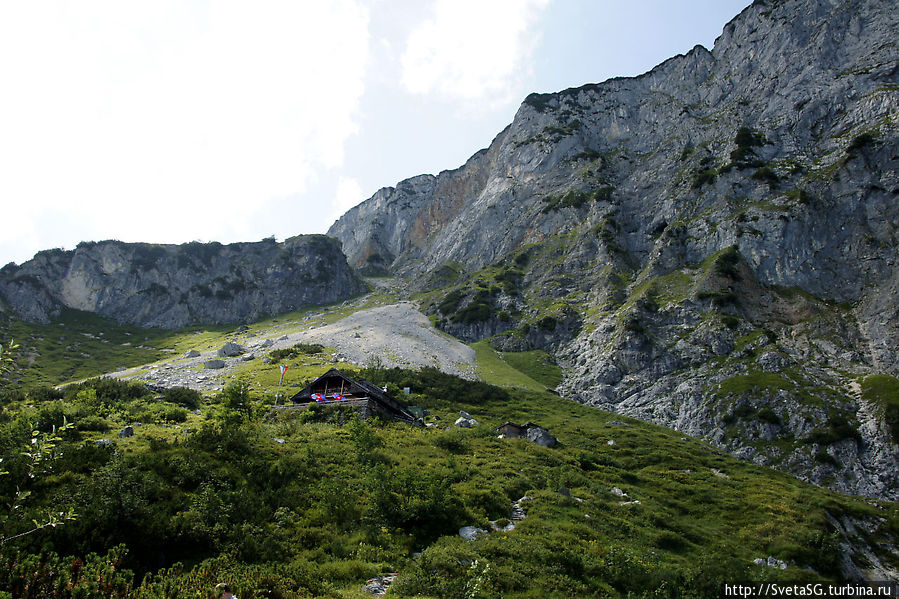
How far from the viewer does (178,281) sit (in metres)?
151

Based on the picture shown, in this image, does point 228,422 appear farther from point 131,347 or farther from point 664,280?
point 131,347

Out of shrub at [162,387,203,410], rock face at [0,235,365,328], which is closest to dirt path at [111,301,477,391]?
shrub at [162,387,203,410]

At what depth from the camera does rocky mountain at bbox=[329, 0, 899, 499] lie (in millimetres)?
63969

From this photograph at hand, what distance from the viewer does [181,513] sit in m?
15.6

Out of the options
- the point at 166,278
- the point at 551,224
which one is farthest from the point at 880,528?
the point at 166,278

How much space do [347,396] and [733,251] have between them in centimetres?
8361

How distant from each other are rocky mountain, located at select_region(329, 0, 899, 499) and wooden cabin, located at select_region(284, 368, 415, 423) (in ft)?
147

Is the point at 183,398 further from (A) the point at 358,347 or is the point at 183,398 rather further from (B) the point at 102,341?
(B) the point at 102,341

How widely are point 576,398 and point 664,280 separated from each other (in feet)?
118

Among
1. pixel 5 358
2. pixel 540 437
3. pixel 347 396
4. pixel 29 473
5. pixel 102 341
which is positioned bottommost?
pixel 540 437

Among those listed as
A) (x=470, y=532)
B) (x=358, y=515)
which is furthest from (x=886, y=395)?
(x=358, y=515)

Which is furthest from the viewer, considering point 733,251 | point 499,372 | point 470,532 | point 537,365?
point 537,365

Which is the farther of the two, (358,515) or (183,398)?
(183,398)

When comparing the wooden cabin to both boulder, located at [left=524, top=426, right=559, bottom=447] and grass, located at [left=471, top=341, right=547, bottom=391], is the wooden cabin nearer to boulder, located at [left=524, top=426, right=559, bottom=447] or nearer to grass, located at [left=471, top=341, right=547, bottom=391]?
boulder, located at [left=524, top=426, right=559, bottom=447]
